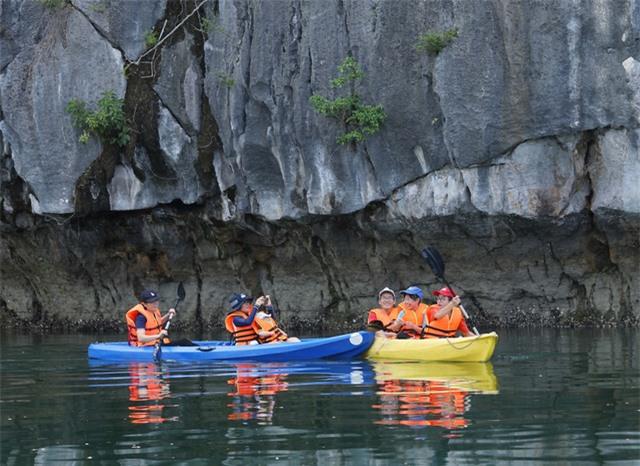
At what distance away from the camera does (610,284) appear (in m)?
21.1

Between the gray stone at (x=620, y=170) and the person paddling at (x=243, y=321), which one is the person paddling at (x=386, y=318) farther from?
the gray stone at (x=620, y=170)

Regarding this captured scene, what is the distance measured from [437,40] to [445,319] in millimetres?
5634

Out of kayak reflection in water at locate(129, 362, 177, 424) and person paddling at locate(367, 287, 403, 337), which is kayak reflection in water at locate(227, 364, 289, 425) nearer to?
kayak reflection in water at locate(129, 362, 177, 424)

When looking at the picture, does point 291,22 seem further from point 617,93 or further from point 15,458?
point 15,458

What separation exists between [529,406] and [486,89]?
9.79m

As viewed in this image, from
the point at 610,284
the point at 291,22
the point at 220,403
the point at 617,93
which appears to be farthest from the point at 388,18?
the point at 220,403

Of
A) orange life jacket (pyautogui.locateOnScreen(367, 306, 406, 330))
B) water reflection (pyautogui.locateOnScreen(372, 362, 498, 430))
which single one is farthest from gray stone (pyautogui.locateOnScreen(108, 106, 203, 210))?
water reflection (pyautogui.locateOnScreen(372, 362, 498, 430))

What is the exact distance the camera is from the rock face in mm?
19406

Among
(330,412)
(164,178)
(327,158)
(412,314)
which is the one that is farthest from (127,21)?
(330,412)

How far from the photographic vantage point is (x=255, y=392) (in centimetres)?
1208

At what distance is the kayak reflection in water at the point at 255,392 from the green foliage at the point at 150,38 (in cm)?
838

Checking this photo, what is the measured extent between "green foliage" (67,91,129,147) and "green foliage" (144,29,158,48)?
1.09 m

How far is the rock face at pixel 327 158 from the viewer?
19.4m

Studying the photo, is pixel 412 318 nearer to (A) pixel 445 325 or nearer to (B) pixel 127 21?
(A) pixel 445 325
